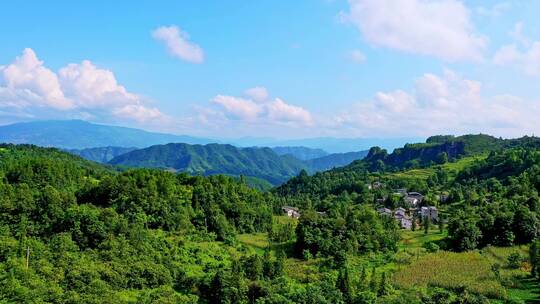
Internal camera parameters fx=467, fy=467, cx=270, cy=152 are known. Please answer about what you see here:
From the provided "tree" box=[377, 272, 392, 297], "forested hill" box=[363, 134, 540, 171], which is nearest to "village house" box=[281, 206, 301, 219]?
"tree" box=[377, 272, 392, 297]

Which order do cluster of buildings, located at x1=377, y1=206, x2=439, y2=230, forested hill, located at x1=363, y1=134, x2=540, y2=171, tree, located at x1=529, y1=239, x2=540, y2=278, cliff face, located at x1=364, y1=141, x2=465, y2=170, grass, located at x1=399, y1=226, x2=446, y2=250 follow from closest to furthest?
tree, located at x1=529, y1=239, x2=540, y2=278 → grass, located at x1=399, y1=226, x2=446, y2=250 → cluster of buildings, located at x1=377, y1=206, x2=439, y2=230 → forested hill, located at x1=363, y1=134, x2=540, y2=171 → cliff face, located at x1=364, y1=141, x2=465, y2=170

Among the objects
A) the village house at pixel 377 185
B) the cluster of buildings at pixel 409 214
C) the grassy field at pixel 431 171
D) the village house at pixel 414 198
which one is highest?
the grassy field at pixel 431 171

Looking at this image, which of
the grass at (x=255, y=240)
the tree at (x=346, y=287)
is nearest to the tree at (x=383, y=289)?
the tree at (x=346, y=287)

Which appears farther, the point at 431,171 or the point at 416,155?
the point at 416,155

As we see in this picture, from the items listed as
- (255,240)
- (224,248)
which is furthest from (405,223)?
(224,248)

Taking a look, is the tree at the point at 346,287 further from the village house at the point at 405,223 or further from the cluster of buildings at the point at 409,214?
the village house at the point at 405,223

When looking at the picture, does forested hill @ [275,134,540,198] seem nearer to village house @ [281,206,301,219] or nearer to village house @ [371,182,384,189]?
village house @ [371,182,384,189]

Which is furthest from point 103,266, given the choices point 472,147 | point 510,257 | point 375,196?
point 472,147

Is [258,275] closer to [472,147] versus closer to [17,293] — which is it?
[17,293]

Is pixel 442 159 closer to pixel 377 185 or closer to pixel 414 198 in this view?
pixel 377 185
